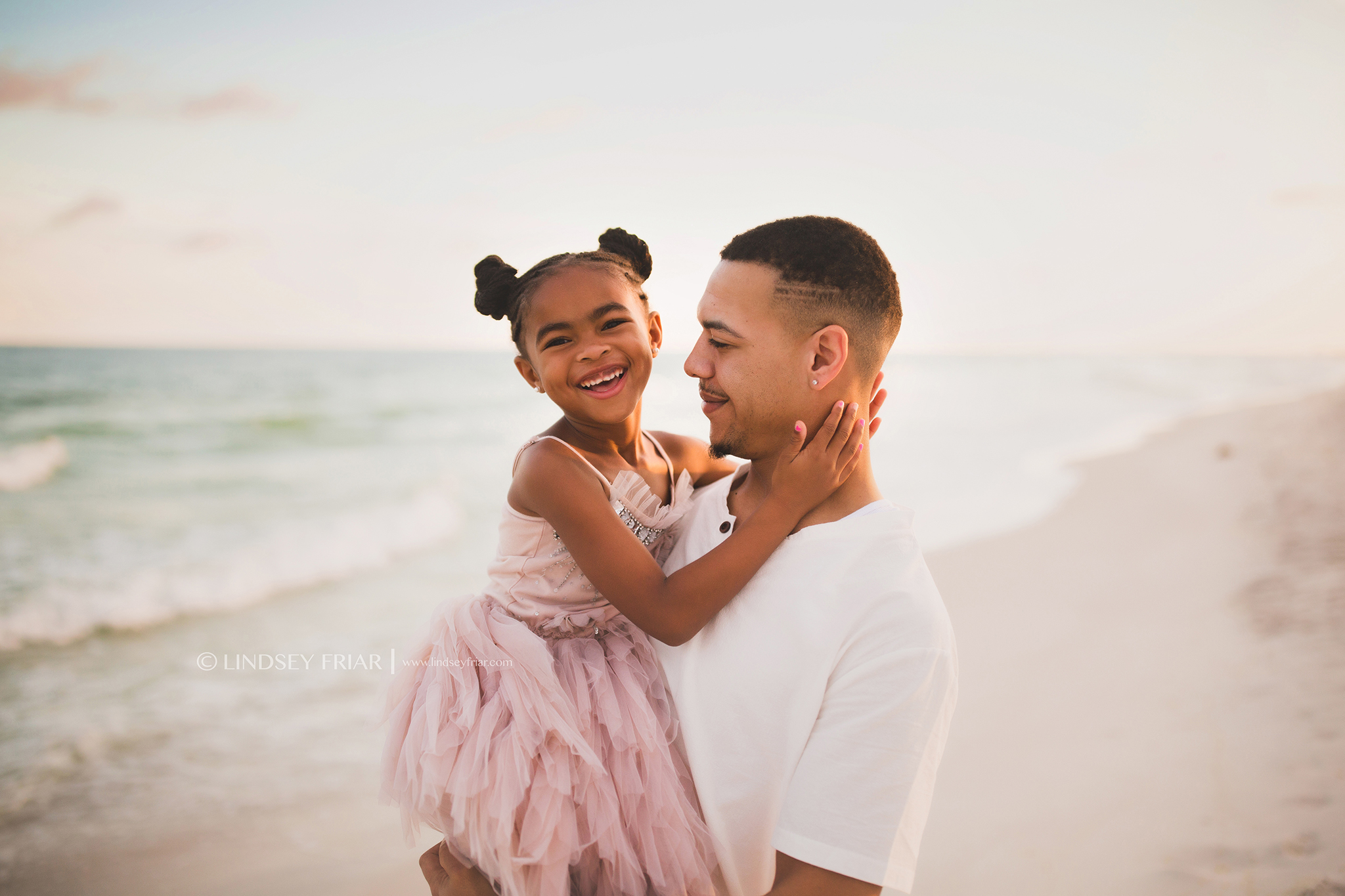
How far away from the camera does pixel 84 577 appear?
8805mm

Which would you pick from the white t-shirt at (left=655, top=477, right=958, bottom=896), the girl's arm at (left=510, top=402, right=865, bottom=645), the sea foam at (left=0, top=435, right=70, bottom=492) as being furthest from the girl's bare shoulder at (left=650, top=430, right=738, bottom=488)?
the sea foam at (left=0, top=435, right=70, bottom=492)

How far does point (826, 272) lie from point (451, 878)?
6.29 feet

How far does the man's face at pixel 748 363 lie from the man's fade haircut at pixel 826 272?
4 centimetres

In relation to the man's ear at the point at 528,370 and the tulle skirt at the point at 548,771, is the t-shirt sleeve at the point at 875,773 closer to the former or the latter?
the tulle skirt at the point at 548,771

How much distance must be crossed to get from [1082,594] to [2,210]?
26361 mm

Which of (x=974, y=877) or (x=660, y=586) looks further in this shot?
(x=974, y=877)

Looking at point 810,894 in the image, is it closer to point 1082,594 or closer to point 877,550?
point 877,550

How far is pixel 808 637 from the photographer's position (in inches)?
64.4

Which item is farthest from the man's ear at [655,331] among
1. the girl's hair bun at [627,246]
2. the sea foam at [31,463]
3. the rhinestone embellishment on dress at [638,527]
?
the sea foam at [31,463]

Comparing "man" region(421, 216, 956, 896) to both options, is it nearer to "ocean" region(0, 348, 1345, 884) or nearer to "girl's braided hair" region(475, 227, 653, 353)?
"girl's braided hair" region(475, 227, 653, 353)

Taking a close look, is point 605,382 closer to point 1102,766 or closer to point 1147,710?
point 1102,766

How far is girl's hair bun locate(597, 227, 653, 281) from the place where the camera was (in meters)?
2.70

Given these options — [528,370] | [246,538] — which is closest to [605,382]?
[528,370]

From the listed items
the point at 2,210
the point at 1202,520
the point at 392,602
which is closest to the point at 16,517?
the point at 392,602
